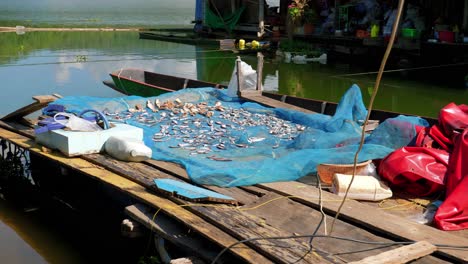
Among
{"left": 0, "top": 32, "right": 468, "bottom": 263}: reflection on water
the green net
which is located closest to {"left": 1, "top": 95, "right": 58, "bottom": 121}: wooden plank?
{"left": 0, "top": 32, "right": 468, "bottom": 263}: reflection on water

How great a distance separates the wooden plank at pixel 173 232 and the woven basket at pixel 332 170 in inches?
54.0

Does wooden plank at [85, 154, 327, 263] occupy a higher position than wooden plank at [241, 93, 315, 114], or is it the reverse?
wooden plank at [241, 93, 315, 114]

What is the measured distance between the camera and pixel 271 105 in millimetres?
8070

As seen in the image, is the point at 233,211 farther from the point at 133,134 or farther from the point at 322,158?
the point at 133,134

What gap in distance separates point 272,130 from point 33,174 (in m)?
3.02

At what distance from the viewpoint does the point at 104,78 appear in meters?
15.7

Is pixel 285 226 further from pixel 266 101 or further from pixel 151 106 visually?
pixel 266 101

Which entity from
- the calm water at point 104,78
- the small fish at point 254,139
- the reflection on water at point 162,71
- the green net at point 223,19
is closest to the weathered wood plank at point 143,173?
the calm water at point 104,78

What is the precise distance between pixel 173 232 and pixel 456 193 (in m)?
2.07

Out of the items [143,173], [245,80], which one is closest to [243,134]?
[143,173]

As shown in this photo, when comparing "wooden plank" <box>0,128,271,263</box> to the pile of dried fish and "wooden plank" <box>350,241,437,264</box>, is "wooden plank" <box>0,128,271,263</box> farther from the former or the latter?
the pile of dried fish

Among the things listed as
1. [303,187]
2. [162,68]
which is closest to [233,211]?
[303,187]

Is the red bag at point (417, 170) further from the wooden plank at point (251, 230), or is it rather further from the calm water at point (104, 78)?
the calm water at point (104, 78)

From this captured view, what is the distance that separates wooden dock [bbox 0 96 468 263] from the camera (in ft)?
11.8
